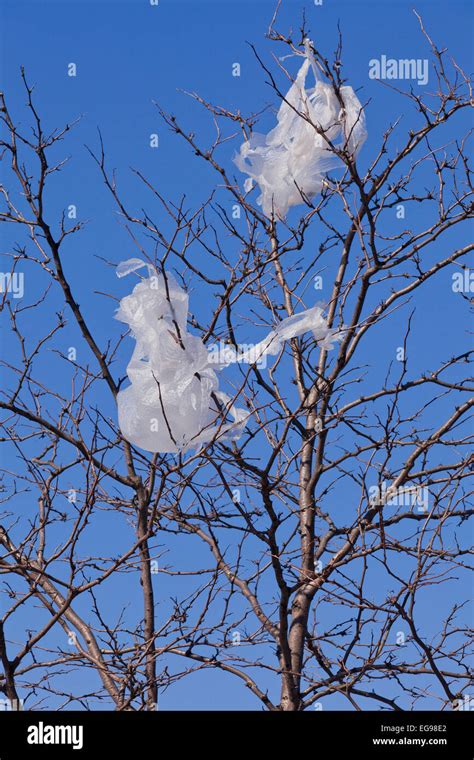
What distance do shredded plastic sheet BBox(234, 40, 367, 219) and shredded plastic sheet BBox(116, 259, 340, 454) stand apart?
1.00 metres

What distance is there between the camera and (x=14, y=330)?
4.93 metres

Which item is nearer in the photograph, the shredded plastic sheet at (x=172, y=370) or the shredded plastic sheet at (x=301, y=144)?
the shredded plastic sheet at (x=172, y=370)

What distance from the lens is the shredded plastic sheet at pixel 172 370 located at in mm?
4328

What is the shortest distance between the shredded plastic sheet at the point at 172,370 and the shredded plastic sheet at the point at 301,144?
Answer: 1002 mm

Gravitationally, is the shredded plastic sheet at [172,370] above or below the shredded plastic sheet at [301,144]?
below

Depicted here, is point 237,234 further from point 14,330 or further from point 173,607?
point 173,607

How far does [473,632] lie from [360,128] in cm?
295

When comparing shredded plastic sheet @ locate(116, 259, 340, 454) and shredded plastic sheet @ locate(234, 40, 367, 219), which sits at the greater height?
shredded plastic sheet @ locate(234, 40, 367, 219)

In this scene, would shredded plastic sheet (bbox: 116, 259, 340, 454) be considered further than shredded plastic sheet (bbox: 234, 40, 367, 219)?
No

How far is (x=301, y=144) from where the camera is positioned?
5199 millimetres

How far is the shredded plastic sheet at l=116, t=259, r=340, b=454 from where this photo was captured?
14.2ft

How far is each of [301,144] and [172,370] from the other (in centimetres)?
171
